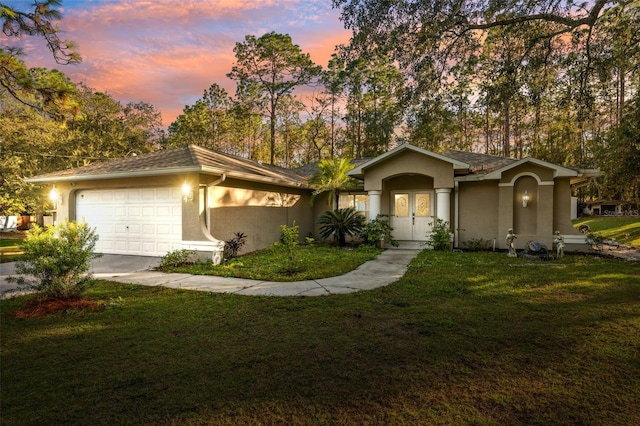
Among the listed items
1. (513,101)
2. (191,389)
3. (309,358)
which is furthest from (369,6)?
(191,389)

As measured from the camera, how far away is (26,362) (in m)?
3.29

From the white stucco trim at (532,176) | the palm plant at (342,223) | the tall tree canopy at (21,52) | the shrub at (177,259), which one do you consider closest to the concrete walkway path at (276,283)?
the shrub at (177,259)

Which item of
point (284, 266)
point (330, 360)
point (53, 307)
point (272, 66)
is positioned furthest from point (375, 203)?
point (272, 66)

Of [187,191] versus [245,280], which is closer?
[245,280]

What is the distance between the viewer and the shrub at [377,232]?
473 inches

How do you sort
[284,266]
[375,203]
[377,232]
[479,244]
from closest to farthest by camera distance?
[284,266], [479,244], [377,232], [375,203]

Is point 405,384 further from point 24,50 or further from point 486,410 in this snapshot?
point 24,50

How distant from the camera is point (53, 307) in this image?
16.3 ft

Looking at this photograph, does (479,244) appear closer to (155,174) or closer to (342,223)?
(342,223)

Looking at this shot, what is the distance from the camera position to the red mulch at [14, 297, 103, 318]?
189 inches

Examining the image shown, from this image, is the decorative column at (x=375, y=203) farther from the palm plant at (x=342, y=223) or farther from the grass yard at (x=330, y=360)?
the grass yard at (x=330, y=360)

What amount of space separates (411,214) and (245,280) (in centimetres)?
792

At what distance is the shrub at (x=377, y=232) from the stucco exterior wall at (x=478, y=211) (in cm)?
250

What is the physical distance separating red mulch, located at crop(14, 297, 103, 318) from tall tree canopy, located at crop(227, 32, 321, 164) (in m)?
20.7
